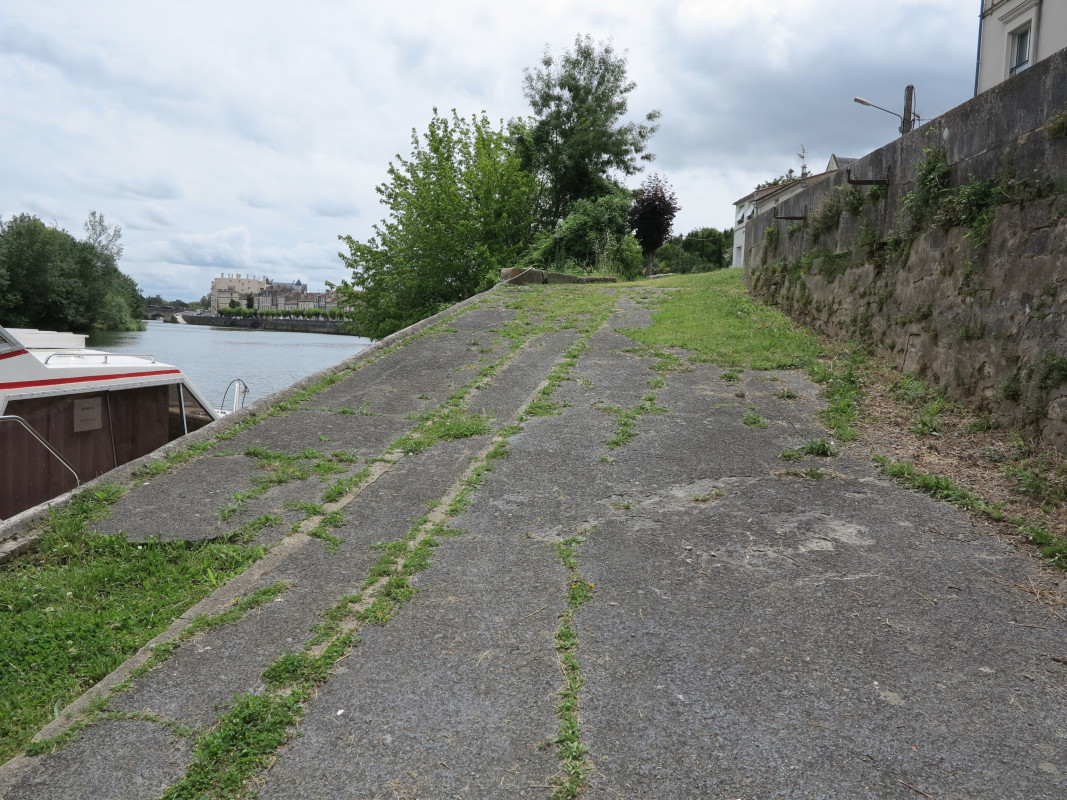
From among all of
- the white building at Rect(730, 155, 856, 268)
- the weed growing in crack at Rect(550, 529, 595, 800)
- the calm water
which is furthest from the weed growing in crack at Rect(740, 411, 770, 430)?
the white building at Rect(730, 155, 856, 268)

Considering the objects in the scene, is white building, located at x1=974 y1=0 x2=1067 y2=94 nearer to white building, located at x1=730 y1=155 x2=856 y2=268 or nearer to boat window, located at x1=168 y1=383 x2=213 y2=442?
white building, located at x1=730 y1=155 x2=856 y2=268

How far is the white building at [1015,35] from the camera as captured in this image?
53.7 ft

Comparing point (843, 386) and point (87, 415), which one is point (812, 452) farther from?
point (87, 415)

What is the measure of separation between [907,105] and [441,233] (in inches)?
588

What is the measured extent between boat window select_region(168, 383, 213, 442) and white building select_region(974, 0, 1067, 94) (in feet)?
56.7

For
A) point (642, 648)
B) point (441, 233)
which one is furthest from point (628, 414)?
point (441, 233)

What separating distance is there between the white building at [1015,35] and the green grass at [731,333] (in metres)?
8.88

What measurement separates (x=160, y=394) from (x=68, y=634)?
665 cm

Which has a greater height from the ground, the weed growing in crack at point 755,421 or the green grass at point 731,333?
the green grass at point 731,333

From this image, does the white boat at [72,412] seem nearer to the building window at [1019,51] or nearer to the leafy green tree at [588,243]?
the leafy green tree at [588,243]

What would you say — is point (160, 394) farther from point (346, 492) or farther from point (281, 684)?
point (281, 684)

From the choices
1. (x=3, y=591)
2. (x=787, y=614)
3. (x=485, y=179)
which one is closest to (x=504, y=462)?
(x=787, y=614)

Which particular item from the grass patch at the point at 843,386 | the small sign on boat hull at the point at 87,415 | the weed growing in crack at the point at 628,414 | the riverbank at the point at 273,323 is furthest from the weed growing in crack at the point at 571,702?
the riverbank at the point at 273,323

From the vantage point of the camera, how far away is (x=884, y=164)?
8.09 metres
